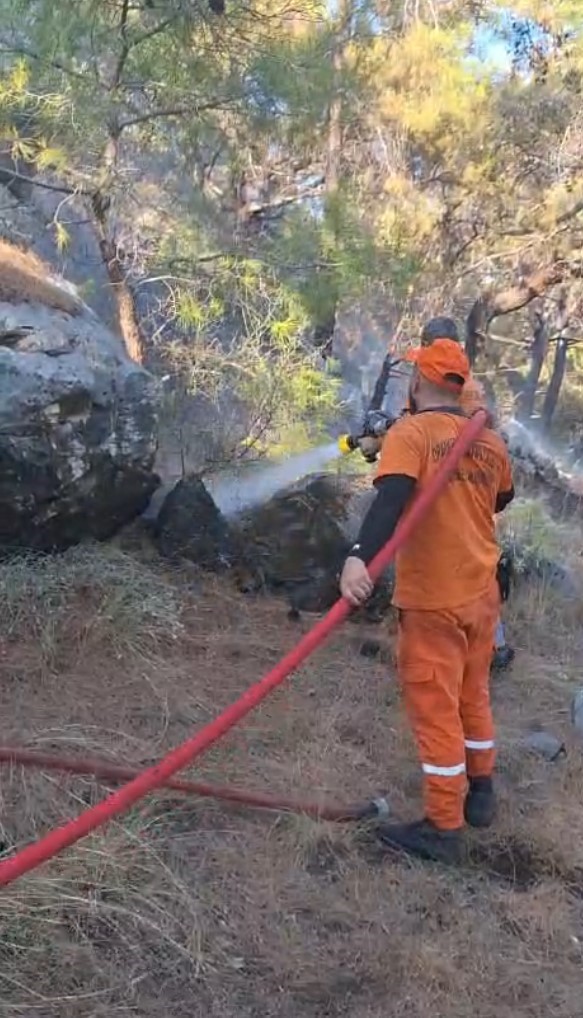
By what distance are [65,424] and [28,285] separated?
2.61 ft

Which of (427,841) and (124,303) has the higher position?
(124,303)

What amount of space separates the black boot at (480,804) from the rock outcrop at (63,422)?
2292 mm

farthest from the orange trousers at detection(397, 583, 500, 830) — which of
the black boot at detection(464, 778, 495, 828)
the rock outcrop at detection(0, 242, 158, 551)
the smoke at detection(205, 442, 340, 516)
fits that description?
the smoke at detection(205, 442, 340, 516)

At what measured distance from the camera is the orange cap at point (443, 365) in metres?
3.39

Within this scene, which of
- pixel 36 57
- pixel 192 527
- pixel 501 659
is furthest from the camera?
pixel 192 527

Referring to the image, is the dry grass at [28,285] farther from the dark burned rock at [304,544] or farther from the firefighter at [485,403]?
the firefighter at [485,403]

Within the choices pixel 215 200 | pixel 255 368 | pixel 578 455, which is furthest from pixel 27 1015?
pixel 578 455

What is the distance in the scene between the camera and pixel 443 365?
3.39 metres

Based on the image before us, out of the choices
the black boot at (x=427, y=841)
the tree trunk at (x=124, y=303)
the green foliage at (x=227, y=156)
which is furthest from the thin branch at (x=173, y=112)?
the black boot at (x=427, y=841)

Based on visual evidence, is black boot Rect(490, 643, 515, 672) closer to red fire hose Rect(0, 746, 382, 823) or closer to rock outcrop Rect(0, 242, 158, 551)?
red fire hose Rect(0, 746, 382, 823)

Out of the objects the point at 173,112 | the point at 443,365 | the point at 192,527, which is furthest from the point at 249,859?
the point at 173,112

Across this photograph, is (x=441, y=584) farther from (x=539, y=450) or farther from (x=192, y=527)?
(x=539, y=450)

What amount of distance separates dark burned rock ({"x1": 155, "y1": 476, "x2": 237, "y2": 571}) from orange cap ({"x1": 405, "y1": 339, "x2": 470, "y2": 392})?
2.27 meters

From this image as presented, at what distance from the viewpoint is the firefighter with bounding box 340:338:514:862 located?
10.7ft
